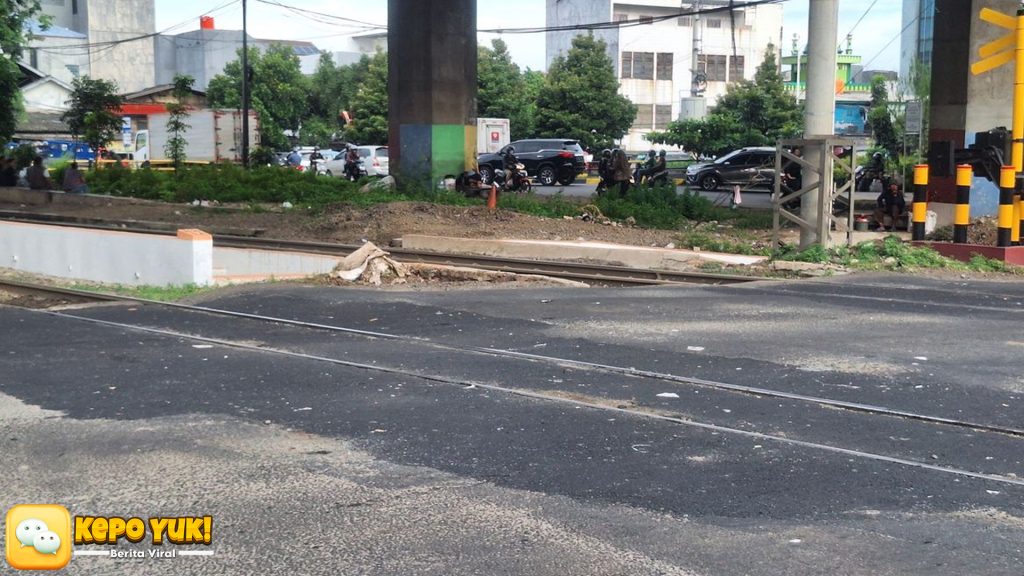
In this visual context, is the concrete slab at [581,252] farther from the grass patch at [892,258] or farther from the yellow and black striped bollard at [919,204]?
the yellow and black striped bollard at [919,204]

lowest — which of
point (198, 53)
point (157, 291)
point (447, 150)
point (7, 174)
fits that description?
point (157, 291)

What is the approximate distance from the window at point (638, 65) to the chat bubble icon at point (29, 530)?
68.9 meters

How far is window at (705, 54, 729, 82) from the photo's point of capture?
243ft

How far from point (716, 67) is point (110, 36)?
138 ft

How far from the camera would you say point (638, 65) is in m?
72.6

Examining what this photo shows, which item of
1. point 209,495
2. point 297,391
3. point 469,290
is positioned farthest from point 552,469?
point 469,290

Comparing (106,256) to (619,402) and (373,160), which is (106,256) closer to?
(619,402)

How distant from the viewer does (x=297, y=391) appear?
26.7 ft

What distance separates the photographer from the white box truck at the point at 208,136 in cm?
4984

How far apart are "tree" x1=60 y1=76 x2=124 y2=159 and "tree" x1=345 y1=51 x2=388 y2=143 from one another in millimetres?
19796

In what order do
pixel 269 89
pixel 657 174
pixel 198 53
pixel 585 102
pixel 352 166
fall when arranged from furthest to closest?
pixel 198 53 < pixel 269 89 < pixel 585 102 < pixel 352 166 < pixel 657 174

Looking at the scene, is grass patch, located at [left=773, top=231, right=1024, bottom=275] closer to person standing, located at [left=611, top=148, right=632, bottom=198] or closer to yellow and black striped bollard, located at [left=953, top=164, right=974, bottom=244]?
yellow and black striped bollard, located at [left=953, top=164, right=974, bottom=244]

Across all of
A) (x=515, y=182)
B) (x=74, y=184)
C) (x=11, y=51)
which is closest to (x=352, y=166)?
(x=515, y=182)

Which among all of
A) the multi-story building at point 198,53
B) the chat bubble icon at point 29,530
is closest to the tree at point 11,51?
the chat bubble icon at point 29,530
